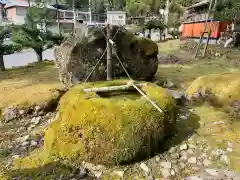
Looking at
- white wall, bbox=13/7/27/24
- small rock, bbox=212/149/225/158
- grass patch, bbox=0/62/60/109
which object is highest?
white wall, bbox=13/7/27/24

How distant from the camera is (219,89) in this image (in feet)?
20.3

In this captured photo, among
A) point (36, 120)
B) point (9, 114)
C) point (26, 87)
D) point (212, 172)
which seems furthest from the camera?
point (26, 87)

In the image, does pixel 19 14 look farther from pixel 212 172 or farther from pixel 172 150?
pixel 212 172

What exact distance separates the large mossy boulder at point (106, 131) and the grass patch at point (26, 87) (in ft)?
8.73

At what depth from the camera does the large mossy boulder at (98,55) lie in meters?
7.34

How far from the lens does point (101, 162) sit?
12.9ft

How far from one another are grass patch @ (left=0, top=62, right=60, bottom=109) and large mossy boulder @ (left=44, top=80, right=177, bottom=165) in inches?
105

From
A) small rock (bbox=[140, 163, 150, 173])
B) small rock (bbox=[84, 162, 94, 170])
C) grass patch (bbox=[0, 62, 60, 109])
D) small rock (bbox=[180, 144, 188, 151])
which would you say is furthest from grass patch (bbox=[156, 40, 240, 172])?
grass patch (bbox=[0, 62, 60, 109])

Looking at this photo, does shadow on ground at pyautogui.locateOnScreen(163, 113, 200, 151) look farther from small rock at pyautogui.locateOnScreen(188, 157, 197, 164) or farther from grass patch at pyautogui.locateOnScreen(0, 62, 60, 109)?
A: grass patch at pyautogui.locateOnScreen(0, 62, 60, 109)

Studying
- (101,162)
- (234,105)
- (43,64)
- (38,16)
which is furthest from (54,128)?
(38,16)

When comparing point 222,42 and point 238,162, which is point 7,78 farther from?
point 222,42

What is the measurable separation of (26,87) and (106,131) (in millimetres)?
5700

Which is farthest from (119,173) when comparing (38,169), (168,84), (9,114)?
(168,84)

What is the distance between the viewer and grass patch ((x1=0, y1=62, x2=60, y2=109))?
676cm
